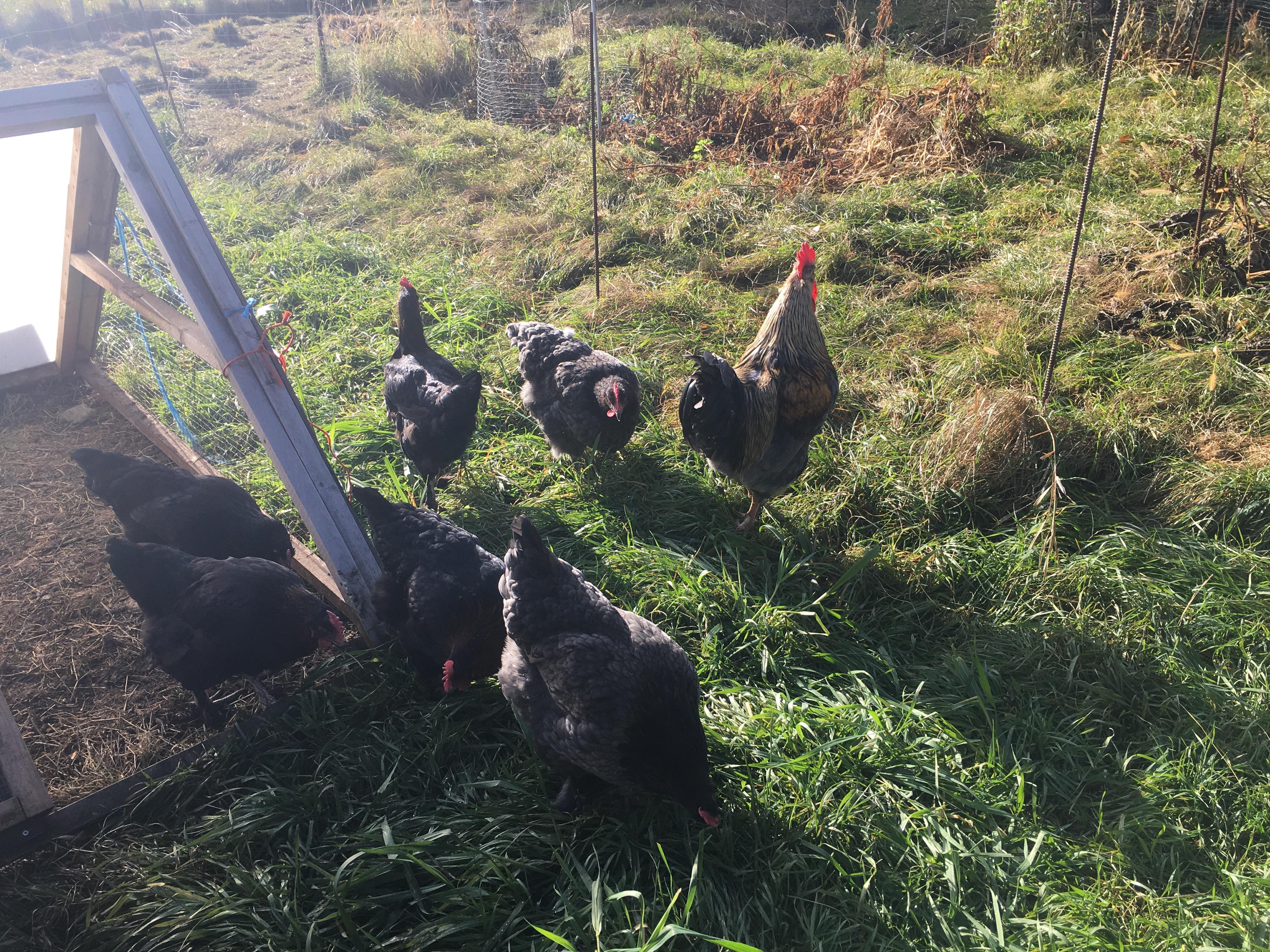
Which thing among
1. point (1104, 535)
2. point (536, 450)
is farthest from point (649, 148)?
point (1104, 535)

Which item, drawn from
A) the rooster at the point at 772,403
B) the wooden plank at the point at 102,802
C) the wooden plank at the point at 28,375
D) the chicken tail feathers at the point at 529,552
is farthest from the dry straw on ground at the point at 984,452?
the wooden plank at the point at 28,375

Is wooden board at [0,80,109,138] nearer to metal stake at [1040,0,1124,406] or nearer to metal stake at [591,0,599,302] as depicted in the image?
metal stake at [591,0,599,302]

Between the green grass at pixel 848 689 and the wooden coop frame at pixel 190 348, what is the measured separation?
158 mm

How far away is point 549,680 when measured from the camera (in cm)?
252

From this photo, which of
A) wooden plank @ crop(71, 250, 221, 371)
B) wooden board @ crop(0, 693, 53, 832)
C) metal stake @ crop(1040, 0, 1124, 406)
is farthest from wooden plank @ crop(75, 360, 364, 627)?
metal stake @ crop(1040, 0, 1124, 406)

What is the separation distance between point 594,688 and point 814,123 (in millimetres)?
7585

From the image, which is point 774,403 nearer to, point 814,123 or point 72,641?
point 72,641

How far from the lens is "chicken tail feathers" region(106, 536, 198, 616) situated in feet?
9.90

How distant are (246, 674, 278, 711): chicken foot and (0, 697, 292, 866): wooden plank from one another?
13 cm

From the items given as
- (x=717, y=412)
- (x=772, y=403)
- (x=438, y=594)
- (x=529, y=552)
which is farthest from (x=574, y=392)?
(x=529, y=552)

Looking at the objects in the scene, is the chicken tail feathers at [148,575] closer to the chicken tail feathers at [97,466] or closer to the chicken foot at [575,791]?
the chicken tail feathers at [97,466]

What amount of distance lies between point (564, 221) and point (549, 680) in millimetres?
5495

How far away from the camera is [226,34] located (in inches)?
551

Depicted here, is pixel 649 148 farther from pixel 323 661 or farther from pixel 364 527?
pixel 323 661
